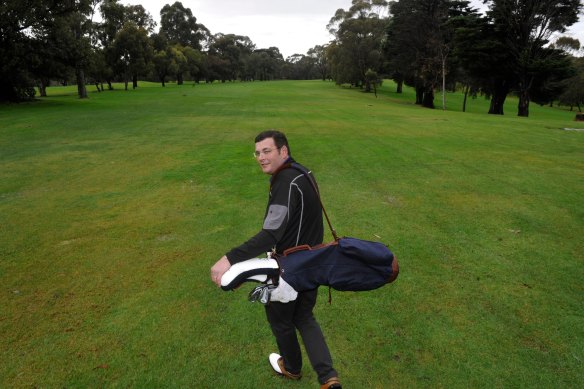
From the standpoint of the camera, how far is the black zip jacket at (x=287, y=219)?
3.20m

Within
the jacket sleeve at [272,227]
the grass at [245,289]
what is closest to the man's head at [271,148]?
the jacket sleeve at [272,227]

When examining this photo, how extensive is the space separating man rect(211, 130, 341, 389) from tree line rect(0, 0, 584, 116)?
116 ft

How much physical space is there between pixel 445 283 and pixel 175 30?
118351 mm

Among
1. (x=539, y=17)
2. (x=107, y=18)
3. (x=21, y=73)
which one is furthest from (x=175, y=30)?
(x=539, y=17)

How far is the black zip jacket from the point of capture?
3195 mm

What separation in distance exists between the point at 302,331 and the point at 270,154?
1889mm

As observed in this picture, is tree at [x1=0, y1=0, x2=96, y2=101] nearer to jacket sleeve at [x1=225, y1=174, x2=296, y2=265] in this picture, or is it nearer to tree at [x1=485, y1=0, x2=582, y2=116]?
jacket sleeve at [x1=225, y1=174, x2=296, y2=265]

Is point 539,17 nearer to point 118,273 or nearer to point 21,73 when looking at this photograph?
point 118,273

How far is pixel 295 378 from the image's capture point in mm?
4090

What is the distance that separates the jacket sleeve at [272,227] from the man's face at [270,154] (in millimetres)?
230

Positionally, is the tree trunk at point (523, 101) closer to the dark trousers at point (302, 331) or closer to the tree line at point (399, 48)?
the tree line at point (399, 48)

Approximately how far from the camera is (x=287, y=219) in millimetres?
3268

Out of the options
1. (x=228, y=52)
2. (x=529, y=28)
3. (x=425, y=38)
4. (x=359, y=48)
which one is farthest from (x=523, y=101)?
(x=228, y=52)

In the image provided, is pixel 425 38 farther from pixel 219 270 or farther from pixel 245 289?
pixel 219 270
